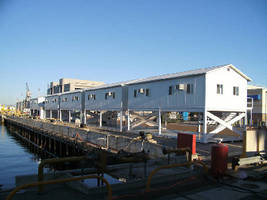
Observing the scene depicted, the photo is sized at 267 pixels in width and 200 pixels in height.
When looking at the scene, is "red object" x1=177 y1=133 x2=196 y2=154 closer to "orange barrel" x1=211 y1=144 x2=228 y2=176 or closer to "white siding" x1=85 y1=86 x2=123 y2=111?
"orange barrel" x1=211 y1=144 x2=228 y2=176

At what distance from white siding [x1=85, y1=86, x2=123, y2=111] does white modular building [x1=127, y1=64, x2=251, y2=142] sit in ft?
24.2

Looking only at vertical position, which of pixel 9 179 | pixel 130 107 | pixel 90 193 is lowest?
pixel 9 179

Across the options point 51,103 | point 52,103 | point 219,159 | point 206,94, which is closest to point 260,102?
point 206,94

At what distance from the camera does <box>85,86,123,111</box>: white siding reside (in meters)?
36.2

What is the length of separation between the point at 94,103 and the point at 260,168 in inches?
1319

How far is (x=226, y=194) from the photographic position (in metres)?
7.64

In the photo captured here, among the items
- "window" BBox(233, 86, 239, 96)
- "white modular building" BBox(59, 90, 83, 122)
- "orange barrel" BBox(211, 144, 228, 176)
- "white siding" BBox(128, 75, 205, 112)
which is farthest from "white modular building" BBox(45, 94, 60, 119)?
"orange barrel" BBox(211, 144, 228, 176)

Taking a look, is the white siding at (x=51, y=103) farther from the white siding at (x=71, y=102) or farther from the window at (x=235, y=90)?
the window at (x=235, y=90)

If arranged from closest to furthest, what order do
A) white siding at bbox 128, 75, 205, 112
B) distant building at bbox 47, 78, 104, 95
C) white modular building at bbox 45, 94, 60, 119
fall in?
white siding at bbox 128, 75, 205, 112, white modular building at bbox 45, 94, 60, 119, distant building at bbox 47, 78, 104, 95

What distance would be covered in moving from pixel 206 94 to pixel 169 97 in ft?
16.7

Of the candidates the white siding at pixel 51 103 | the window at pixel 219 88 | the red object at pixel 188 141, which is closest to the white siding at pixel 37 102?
the white siding at pixel 51 103

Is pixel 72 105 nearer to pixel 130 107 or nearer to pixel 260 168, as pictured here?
pixel 130 107

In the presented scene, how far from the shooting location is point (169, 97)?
27328mm

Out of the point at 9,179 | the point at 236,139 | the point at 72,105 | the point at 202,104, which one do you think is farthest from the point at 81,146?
the point at 72,105
